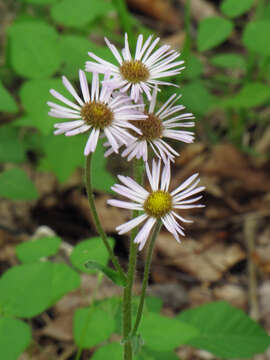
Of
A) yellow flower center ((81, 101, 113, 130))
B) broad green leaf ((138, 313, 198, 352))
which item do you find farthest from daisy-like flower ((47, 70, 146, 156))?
broad green leaf ((138, 313, 198, 352))

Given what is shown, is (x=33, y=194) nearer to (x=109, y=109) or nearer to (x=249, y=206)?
(x=109, y=109)

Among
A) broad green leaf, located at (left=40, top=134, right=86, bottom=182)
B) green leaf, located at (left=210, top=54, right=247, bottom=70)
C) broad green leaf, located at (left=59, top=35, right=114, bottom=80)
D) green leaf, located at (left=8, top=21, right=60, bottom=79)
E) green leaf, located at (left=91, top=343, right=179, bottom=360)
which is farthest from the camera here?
green leaf, located at (left=210, top=54, right=247, bottom=70)

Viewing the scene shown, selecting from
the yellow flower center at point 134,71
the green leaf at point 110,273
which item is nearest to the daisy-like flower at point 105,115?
the yellow flower center at point 134,71

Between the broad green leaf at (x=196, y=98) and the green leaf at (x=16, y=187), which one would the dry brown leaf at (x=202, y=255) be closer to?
the broad green leaf at (x=196, y=98)

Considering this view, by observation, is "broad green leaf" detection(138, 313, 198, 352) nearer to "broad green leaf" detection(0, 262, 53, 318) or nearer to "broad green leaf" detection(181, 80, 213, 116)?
"broad green leaf" detection(0, 262, 53, 318)

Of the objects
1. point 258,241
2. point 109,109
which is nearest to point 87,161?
point 109,109
